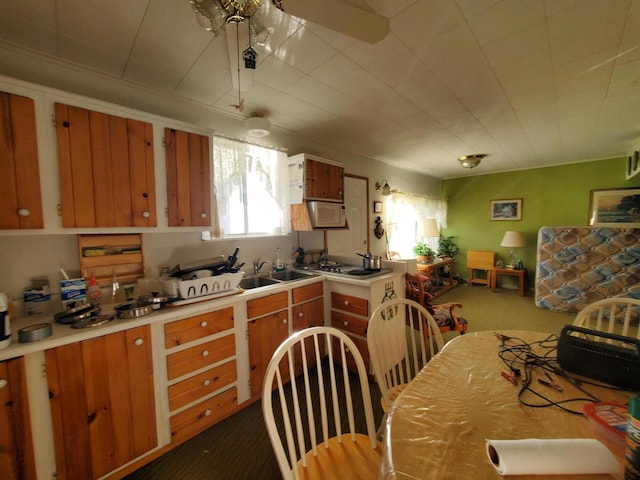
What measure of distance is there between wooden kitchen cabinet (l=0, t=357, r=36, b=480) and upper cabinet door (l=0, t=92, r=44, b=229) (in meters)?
0.69

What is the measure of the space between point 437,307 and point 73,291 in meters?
2.96

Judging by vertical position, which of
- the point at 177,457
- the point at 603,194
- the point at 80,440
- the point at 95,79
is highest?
the point at 95,79

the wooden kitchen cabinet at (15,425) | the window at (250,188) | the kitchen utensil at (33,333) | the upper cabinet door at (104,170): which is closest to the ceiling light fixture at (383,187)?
the window at (250,188)

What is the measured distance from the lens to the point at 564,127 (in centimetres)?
280

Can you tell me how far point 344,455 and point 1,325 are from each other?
5.08 ft

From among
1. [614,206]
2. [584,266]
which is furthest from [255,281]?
[614,206]

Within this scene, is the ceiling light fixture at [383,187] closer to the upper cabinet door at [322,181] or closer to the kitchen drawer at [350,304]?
the upper cabinet door at [322,181]

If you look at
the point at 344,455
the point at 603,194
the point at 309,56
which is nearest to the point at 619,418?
the point at 344,455

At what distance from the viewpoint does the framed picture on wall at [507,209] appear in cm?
499

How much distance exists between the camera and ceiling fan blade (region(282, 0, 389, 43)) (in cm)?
87

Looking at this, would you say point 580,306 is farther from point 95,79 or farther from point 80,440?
point 95,79

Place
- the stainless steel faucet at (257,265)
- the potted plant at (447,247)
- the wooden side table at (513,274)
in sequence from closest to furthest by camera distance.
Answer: the stainless steel faucet at (257,265)
the wooden side table at (513,274)
the potted plant at (447,247)

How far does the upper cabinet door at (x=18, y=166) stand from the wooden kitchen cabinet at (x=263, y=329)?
51.4 inches

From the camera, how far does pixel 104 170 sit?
58.6 inches
